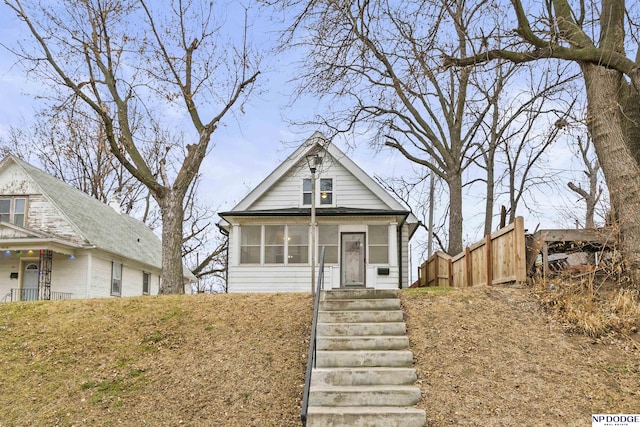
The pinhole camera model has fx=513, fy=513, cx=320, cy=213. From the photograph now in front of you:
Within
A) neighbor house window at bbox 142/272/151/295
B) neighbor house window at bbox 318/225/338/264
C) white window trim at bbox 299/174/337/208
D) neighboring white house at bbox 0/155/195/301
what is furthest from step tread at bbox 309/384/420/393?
neighbor house window at bbox 142/272/151/295

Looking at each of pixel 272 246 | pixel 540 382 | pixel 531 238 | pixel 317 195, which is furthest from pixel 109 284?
pixel 540 382

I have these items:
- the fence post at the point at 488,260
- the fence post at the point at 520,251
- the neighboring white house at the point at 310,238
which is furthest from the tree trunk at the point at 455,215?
the fence post at the point at 520,251

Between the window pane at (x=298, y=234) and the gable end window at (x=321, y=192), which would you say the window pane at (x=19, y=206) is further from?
the gable end window at (x=321, y=192)

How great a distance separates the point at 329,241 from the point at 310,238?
0.60m

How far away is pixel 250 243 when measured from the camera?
16016mm

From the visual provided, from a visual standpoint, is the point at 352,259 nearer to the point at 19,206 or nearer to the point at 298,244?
the point at 298,244

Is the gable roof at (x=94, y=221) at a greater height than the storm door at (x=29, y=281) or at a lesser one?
greater

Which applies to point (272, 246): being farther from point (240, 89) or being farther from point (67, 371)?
point (67, 371)

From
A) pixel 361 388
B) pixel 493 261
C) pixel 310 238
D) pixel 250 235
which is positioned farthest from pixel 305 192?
pixel 361 388

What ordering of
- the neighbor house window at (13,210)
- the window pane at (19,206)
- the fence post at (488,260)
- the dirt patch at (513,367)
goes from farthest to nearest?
1. the window pane at (19,206)
2. the neighbor house window at (13,210)
3. the fence post at (488,260)
4. the dirt patch at (513,367)

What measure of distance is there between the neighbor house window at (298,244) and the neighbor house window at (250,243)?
96 centimetres

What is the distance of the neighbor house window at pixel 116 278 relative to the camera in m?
19.2

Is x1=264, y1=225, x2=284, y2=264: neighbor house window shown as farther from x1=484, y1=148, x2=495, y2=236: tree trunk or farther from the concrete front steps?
x1=484, y1=148, x2=495, y2=236: tree trunk

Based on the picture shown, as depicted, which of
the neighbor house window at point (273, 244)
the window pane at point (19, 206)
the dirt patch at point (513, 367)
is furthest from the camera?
the window pane at point (19, 206)
